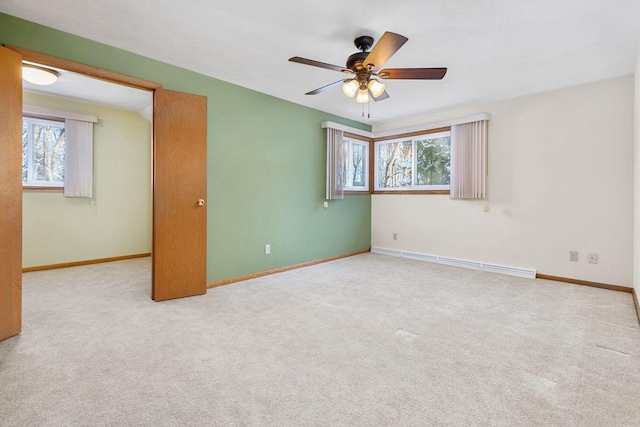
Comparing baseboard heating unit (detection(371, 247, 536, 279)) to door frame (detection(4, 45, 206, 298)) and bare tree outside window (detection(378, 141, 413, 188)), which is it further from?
door frame (detection(4, 45, 206, 298))

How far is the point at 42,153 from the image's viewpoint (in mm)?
4602

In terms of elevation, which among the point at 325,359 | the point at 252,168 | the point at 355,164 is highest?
the point at 355,164

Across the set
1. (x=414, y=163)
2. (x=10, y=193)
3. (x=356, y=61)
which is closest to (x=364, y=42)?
(x=356, y=61)

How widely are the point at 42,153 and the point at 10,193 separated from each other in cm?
313

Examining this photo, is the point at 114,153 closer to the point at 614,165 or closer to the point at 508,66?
the point at 508,66

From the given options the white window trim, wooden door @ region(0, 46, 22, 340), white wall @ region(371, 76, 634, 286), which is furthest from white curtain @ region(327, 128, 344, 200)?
the white window trim

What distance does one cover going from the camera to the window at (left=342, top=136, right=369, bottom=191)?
5.50m

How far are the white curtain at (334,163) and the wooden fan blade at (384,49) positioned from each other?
2388mm

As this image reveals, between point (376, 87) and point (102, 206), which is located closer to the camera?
point (376, 87)

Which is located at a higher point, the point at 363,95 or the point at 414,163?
the point at 363,95

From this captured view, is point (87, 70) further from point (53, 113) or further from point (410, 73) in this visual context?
point (410, 73)

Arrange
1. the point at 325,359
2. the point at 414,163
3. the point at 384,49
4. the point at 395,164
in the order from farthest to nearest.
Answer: the point at 395,164
the point at 414,163
the point at 384,49
the point at 325,359

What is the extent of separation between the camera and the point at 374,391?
1.65 metres

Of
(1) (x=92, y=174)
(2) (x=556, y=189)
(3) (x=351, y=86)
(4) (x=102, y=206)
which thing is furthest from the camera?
(4) (x=102, y=206)
